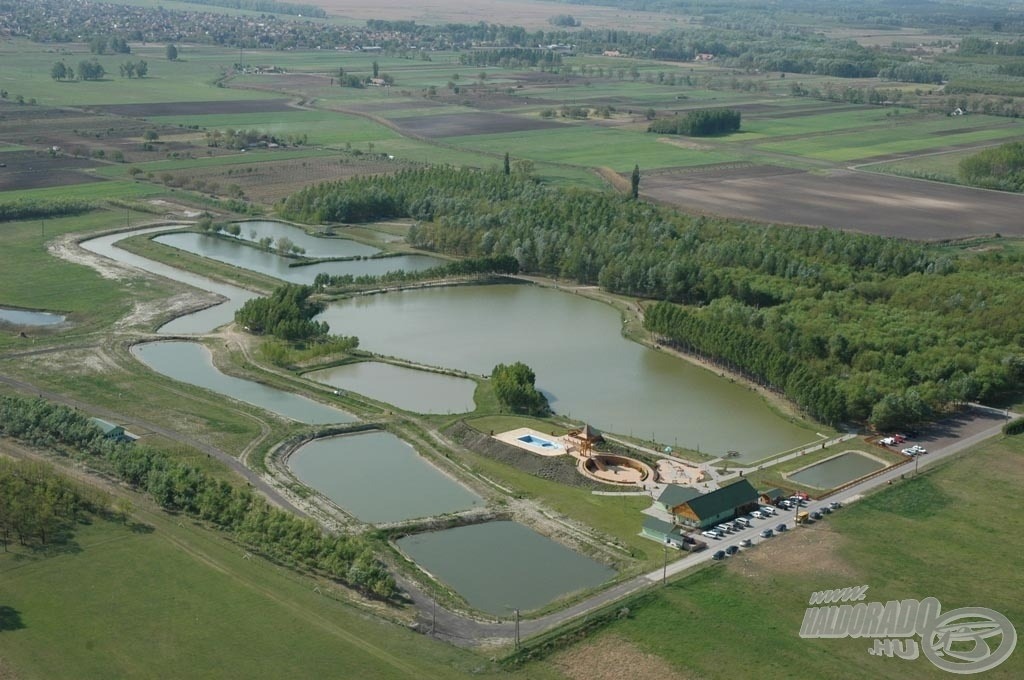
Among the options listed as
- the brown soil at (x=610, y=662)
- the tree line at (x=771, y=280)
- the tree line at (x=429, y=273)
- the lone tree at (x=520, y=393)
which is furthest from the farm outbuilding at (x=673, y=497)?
the tree line at (x=429, y=273)

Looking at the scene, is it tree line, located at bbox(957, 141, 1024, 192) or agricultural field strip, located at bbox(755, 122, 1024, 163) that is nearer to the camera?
tree line, located at bbox(957, 141, 1024, 192)

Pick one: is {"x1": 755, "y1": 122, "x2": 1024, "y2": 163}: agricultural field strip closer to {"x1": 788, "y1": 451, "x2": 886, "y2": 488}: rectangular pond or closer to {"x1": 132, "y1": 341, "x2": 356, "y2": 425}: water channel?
{"x1": 788, "y1": 451, "x2": 886, "y2": 488}: rectangular pond

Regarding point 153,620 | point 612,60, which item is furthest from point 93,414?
point 612,60

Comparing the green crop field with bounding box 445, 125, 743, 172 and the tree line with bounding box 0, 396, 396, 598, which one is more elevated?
the green crop field with bounding box 445, 125, 743, 172

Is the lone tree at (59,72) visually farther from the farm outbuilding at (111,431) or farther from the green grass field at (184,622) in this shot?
the green grass field at (184,622)

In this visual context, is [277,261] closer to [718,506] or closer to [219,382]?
[219,382]

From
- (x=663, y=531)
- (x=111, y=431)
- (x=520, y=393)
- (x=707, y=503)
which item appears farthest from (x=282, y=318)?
(x=663, y=531)

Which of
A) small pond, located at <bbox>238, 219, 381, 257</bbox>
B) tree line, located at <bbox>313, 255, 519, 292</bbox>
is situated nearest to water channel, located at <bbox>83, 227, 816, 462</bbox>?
tree line, located at <bbox>313, 255, 519, 292</bbox>
